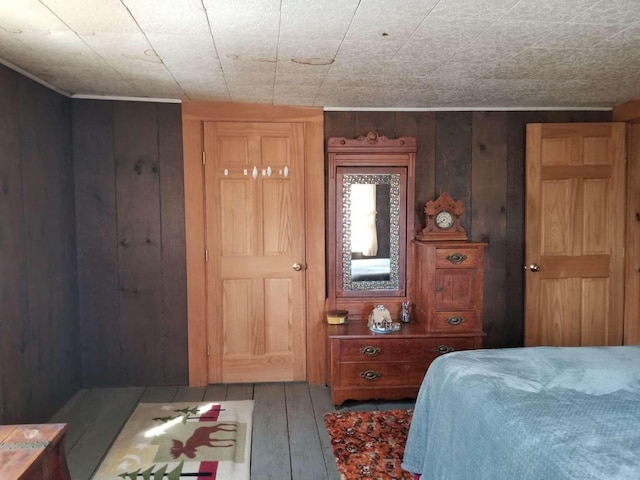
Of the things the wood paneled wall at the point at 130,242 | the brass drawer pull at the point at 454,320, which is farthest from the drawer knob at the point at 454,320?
the wood paneled wall at the point at 130,242

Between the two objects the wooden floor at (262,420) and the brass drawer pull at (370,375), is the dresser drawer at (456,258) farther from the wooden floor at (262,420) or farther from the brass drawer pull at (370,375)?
the wooden floor at (262,420)

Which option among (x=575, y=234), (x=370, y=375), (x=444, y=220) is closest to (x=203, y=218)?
(x=370, y=375)

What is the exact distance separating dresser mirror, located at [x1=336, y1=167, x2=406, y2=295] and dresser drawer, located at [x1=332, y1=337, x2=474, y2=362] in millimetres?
505

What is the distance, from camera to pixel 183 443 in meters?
2.84

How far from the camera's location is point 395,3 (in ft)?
6.15

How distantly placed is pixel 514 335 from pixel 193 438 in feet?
8.40

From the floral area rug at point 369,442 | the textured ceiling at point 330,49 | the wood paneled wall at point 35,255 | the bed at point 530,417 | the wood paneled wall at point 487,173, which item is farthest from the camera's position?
the wood paneled wall at point 487,173

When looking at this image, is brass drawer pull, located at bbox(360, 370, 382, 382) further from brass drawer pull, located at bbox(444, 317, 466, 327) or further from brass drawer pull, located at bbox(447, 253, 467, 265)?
brass drawer pull, located at bbox(447, 253, 467, 265)

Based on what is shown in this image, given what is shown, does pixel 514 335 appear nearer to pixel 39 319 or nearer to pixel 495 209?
pixel 495 209

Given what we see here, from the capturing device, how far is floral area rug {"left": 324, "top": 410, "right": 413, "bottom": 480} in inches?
99.7

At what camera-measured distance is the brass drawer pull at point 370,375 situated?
133 inches

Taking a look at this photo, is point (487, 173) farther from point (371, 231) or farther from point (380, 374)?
point (380, 374)

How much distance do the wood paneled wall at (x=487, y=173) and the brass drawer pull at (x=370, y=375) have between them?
3.56 feet

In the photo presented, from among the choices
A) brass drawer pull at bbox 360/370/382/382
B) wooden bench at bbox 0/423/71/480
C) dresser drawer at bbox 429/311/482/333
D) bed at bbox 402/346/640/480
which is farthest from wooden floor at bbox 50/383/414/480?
wooden bench at bbox 0/423/71/480
